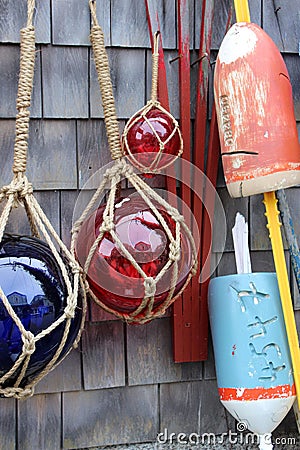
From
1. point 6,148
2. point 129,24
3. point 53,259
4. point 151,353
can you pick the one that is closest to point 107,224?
point 53,259

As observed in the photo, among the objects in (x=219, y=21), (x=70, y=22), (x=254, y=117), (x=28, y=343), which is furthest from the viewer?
(x=219, y=21)

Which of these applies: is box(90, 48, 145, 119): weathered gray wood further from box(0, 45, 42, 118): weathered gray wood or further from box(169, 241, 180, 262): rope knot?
box(169, 241, 180, 262): rope knot

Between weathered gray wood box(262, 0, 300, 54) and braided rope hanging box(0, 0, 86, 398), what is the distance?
0.70m

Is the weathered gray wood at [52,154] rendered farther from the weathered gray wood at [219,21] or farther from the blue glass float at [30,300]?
the weathered gray wood at [219,21]

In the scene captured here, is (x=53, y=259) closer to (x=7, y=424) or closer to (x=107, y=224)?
(x=107, y=224)

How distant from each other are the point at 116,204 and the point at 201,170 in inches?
13.2

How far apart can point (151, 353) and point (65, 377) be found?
0.24 meters

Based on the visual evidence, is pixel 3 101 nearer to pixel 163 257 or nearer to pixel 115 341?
pixel 163 257

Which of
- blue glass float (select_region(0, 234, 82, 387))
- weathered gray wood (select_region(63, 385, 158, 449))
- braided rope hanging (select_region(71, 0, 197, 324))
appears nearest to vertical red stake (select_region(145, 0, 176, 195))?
braided rope hanging (select_region(71, 0, 197, 324))

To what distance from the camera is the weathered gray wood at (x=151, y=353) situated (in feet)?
5.89

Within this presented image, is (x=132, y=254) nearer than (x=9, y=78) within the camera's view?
Yes

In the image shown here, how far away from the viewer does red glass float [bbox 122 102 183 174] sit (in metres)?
1.61

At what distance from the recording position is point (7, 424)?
5.61 ft

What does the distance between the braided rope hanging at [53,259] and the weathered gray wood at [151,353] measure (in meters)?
0.35
